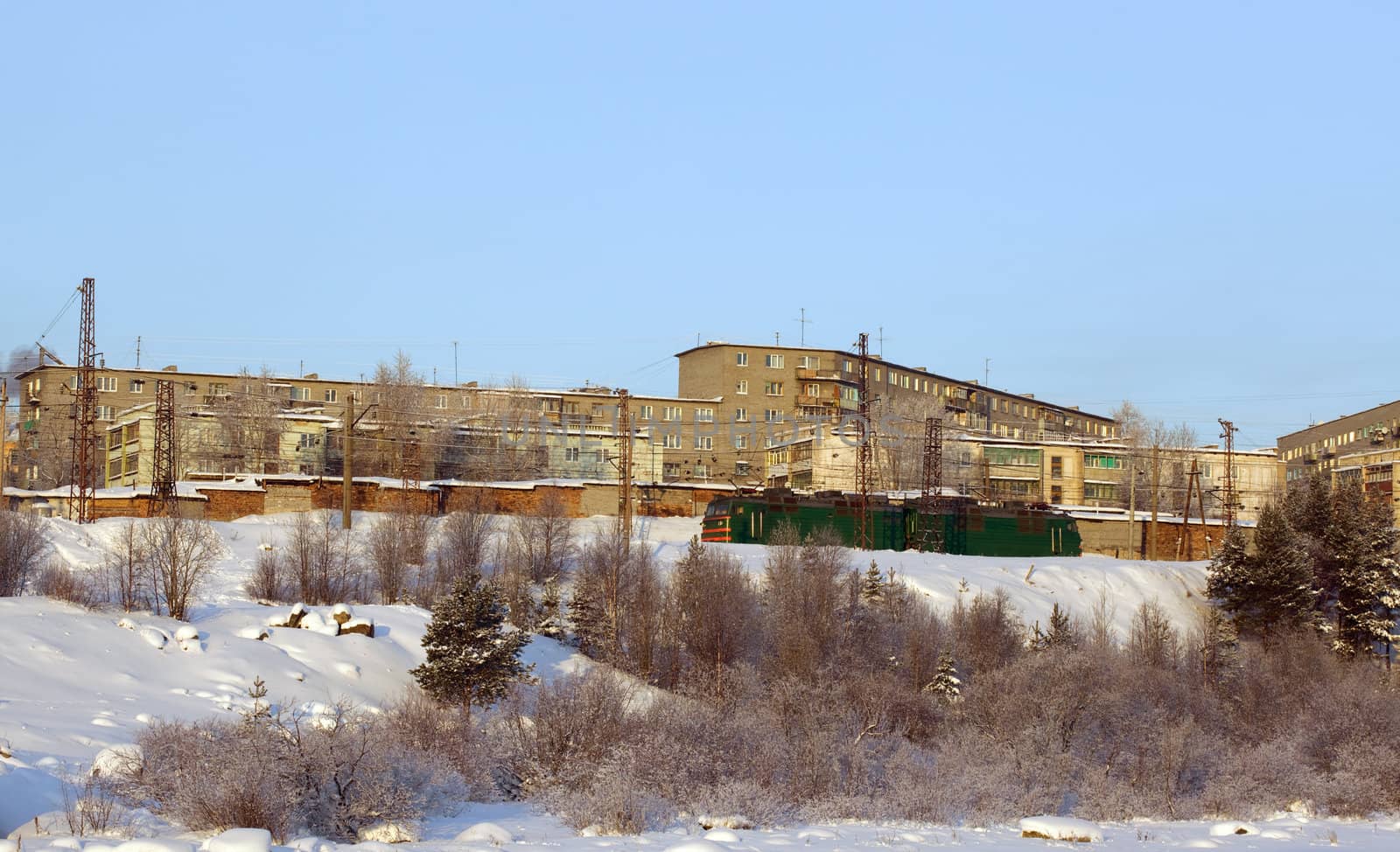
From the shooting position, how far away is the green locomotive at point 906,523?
70250 mm

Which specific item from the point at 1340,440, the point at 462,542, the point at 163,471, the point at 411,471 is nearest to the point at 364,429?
the point at 411,471

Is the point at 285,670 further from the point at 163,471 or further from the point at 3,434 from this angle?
the point at 3,434

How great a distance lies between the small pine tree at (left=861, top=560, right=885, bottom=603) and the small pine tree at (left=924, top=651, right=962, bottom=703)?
6.90 meters

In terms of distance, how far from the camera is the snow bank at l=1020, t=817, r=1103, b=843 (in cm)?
2488

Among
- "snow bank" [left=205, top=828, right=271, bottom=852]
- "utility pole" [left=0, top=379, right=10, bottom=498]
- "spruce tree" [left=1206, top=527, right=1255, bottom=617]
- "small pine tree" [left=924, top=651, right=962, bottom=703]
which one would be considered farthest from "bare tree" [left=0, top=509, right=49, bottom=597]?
"spruce tree" [left=1206, top=527, right=1255, bottom=617]

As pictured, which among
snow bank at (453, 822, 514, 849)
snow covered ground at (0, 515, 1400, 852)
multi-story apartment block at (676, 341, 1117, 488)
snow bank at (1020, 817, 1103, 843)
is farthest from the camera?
multi-story apartment block at (676, 341, 1117, 488)

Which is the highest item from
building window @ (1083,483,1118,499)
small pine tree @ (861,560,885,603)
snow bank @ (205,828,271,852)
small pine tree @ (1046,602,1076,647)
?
building window @ (1083,483,1118,499)

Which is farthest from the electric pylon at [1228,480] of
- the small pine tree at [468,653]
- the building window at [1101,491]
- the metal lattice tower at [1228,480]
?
the small pine tree at [468,653]

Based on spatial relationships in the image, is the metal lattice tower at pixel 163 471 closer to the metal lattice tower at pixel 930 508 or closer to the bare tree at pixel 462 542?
the bare tree at pixel 462 542

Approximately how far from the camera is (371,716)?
32.8m

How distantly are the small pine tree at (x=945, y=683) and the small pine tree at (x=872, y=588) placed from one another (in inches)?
272

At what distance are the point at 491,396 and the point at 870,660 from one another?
7160 cm

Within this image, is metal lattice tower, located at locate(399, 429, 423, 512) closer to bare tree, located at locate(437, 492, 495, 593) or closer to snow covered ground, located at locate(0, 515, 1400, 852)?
bare tree, located at locate(437, 492, 495, 593)

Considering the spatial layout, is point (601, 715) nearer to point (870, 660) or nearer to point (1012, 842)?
point (1012, 842)
